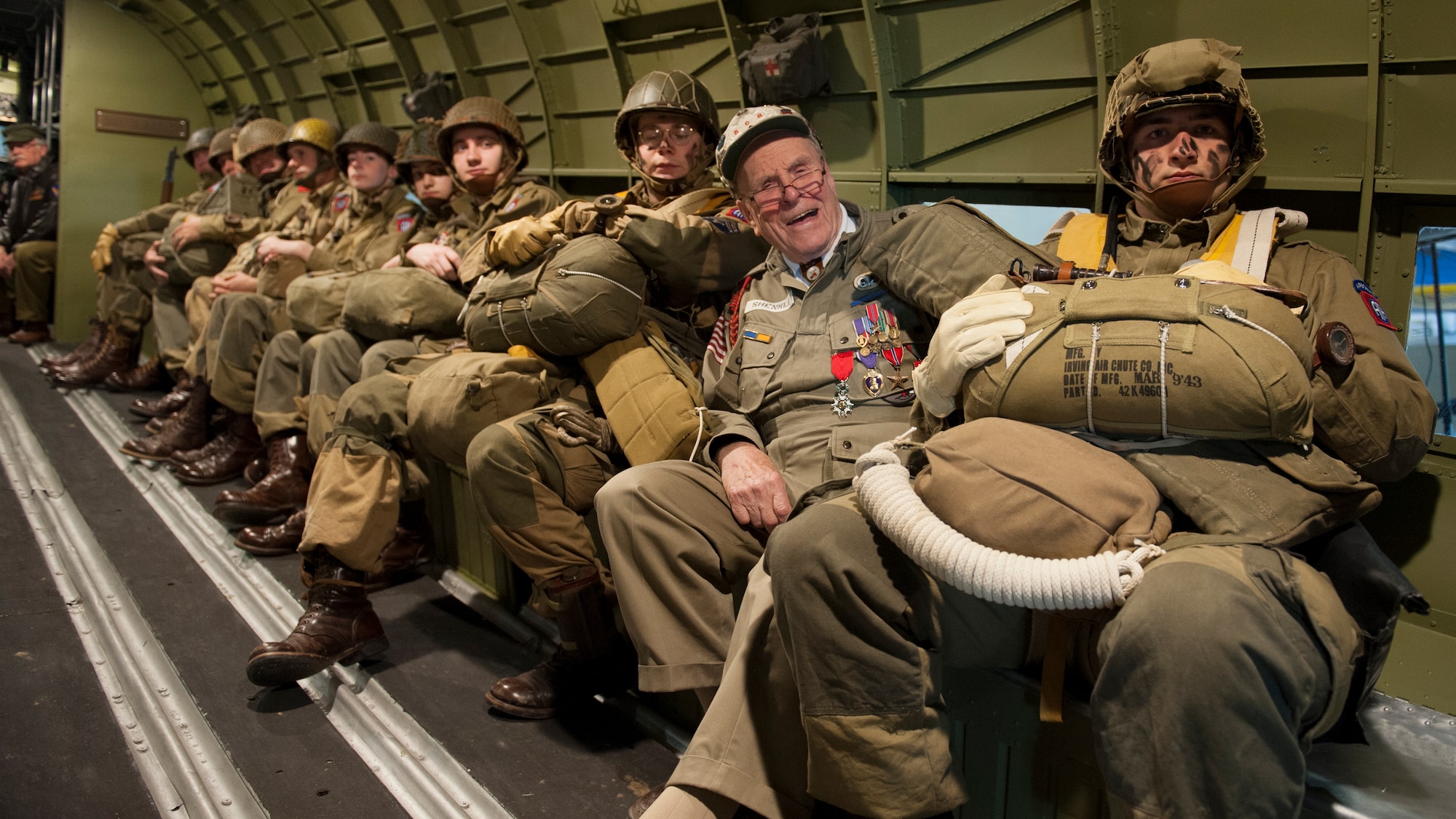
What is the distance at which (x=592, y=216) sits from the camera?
2.99 m

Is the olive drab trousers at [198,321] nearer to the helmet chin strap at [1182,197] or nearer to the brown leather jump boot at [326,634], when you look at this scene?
the brown leather jump boot at [326,634]

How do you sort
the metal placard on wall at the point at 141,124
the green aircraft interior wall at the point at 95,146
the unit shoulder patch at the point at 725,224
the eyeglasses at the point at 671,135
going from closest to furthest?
the unit shoulder patch at the point at 725,224
the eyeglasses at the point at 671,135
the green aircraft interior wall at the point at 95,146
the metal placard on wall at the point at 141,124

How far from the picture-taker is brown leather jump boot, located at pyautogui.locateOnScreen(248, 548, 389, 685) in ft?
8.98

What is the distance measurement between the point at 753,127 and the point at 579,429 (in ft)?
3.11

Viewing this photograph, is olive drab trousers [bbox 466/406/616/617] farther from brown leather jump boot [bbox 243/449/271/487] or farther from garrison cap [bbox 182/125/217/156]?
garrison cap [bbox 182/125/217/156]

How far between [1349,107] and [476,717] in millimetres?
2849

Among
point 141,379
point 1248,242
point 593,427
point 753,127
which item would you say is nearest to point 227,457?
point 141,379

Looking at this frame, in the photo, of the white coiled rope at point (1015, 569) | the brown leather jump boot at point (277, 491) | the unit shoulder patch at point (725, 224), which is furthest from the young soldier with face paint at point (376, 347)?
the white coiled rope at point (1015, 569)

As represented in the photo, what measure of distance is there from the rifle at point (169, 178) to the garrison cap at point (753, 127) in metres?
8.14

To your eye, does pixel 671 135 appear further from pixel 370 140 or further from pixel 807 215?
pixel 370 140

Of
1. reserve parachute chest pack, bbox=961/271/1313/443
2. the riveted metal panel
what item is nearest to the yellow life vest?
reserve parachute chest pack, bbox=961/271/1313/443

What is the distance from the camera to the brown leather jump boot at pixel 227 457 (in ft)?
15.6

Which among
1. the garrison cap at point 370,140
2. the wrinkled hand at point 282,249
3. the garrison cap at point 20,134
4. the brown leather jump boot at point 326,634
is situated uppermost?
the garrison cap at point 20,134

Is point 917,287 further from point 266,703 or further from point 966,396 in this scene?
point 266,703
